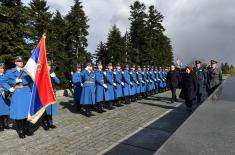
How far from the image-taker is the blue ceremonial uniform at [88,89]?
31.1 feet

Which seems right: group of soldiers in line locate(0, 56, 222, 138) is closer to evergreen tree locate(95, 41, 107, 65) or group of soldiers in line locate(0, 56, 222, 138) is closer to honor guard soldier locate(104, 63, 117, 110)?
honor guard soldier locate(104, 63, 117, 110)

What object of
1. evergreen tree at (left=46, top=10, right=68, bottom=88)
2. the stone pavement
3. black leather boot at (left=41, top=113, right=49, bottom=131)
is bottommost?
the stone pavement

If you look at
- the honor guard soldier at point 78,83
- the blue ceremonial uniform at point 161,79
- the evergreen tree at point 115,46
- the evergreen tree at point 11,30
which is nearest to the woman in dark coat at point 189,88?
the honor guard soldier at point 78,83

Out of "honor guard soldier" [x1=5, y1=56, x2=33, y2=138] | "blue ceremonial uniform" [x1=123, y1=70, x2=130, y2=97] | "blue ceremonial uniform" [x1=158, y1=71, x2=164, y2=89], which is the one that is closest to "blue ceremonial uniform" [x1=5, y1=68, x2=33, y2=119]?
"honor guard soldier" [x1=5, y1=56, x2=33, y2=138]

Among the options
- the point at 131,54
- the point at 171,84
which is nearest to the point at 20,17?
the point at 171,84

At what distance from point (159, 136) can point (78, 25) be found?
96.3 feet

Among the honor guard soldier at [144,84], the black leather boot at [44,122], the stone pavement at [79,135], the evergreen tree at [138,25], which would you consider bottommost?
the stone pavement at [79,135]

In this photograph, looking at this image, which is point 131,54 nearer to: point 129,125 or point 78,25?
point 78,25

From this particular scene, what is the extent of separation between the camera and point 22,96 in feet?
22.6

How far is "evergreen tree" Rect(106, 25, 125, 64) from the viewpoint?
42000 mm

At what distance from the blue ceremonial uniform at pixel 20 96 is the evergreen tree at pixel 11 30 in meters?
13.0

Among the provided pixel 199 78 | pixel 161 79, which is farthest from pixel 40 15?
pixel 199 78

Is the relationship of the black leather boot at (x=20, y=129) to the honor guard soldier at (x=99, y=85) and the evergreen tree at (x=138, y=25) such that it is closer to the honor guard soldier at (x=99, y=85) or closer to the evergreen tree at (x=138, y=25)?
the honor guard soldier at (x=99, y=85)

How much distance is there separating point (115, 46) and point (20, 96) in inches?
1408
